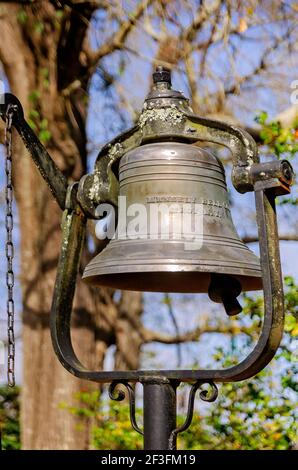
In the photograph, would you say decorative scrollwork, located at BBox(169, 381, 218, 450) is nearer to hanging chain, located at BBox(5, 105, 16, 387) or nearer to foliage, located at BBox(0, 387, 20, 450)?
hanging chain, located at BBox(5, 105, 16, 387)

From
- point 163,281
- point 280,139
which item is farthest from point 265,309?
point 280,139

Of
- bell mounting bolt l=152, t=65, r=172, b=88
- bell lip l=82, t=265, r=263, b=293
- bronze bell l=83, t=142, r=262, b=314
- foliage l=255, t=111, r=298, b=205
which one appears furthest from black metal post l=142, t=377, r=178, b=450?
foliage l=255, t=111, r=298, b=205

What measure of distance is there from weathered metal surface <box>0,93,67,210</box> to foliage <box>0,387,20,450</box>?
210 inches

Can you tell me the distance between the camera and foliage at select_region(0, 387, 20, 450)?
866 centimetres

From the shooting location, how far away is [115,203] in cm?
356

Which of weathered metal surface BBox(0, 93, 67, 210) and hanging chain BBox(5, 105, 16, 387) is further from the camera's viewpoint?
weathered metal surface BBox(0, 93, 67, 210)

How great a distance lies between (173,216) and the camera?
10.7ft

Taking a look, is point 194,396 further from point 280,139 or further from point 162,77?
point 280,139

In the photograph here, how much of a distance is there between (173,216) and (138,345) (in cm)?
527

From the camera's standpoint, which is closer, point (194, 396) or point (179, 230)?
point (194, 396)

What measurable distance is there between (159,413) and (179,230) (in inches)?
26.2

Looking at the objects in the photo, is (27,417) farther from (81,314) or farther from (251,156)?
(251,156)

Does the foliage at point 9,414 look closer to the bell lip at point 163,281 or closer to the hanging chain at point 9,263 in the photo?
the bell lip at point 163,281
